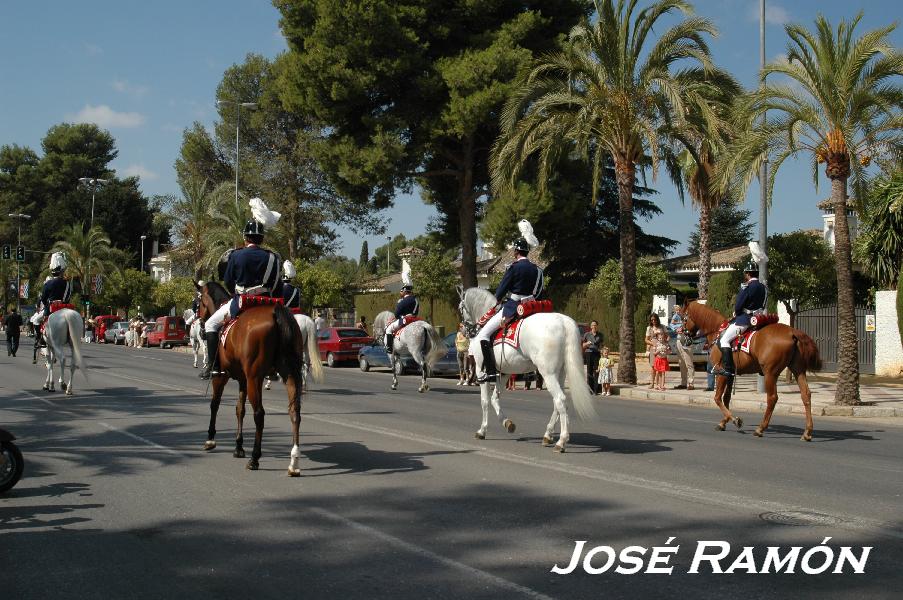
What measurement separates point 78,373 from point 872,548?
24.7 m

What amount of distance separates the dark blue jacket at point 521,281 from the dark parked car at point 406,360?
57.0 ft

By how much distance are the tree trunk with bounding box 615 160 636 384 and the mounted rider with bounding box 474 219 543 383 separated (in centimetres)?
1357

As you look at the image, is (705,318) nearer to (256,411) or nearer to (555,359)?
(555,359)

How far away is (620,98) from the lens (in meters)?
24.8

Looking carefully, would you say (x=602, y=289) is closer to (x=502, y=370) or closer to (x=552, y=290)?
(x=552, y=290)

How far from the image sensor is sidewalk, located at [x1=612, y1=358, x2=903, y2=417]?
749 inches

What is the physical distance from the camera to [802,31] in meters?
20.4

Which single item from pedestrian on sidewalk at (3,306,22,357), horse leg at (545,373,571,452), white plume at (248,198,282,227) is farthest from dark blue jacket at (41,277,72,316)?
pedestrian on sidewalk at (3,306,22,357)

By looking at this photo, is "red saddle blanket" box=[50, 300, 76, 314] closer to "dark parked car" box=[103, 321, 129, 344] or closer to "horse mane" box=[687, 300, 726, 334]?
"horse mane" box=[687, 300, 726, 334]

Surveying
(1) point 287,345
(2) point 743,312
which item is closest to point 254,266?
(1) point 287,345

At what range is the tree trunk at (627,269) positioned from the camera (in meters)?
25.7

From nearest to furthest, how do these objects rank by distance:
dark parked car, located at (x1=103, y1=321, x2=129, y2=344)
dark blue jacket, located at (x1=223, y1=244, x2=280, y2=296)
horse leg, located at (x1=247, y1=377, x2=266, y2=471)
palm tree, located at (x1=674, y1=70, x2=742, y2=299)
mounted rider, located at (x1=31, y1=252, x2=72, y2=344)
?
1. horse leg, located at (x1=247, y1=377, x2=266, y2=471)
2. dark blue jacket, located at (x1=223, y1=244, x2=280, y2=296)
3. mounted rider, located at (x1=31, y1=252, x2=72, y2=344)
4. palm tree, located at (x1=674, y1=70, x2=742, y2=299)
5. dark parked car, located at (x1=103, y1=321, x2=129, y2=344)

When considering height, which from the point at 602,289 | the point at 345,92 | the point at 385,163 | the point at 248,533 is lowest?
the point at 248,533

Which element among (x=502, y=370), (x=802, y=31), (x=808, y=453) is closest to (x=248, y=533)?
(x=502, y=370)
